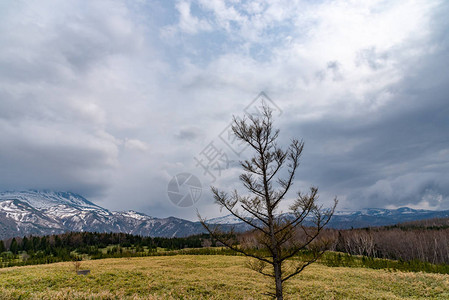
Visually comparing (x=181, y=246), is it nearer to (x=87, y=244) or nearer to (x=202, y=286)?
(x=87, y=244)

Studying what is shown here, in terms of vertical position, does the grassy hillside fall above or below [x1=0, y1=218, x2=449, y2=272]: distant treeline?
above

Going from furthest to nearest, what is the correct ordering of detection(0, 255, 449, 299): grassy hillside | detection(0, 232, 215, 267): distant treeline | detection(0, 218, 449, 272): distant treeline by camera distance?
detection(0, 232, 215, 267): distant treeline
detection(0, 218, 449, 272): distant treeline
detection(0, 255, 449, 299): grassy hillside

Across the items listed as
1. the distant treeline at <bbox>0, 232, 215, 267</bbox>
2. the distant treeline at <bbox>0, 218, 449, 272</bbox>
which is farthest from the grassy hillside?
the distant treeline at <bbox>0, 232, 215, 267</bbox>

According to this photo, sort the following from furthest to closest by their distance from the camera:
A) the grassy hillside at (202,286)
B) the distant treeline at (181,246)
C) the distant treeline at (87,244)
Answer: the distant treeline at (87,244) → the distant treeline at (181,246) → the grassy hillside at (202,286)

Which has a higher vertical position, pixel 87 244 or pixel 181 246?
pixel 87 244

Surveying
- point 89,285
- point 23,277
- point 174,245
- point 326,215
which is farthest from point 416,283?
point 174,245

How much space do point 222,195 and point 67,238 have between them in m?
→ 106

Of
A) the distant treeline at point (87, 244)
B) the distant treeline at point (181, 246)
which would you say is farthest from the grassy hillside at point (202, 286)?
the distant treeline at point (87, 244)

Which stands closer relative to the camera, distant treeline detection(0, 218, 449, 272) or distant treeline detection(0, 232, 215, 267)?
distant treeline detection(0, 218, 449, 272)

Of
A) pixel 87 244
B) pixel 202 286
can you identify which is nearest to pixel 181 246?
pixel 87 244

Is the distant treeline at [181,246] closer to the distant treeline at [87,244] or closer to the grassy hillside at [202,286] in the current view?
the distant treeline at [87,244]

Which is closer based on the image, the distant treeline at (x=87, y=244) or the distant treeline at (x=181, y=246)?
the distant treeline at (x=181, y=246)

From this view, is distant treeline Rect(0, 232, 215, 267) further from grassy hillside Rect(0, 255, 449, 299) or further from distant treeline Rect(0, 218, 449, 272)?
grassy hillside Rect(0, 255, 449, 299)

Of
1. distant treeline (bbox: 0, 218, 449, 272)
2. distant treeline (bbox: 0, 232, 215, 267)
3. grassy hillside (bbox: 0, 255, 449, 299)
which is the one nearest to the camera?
grassy hillside (bbox: 0, 255, 449, 299)
